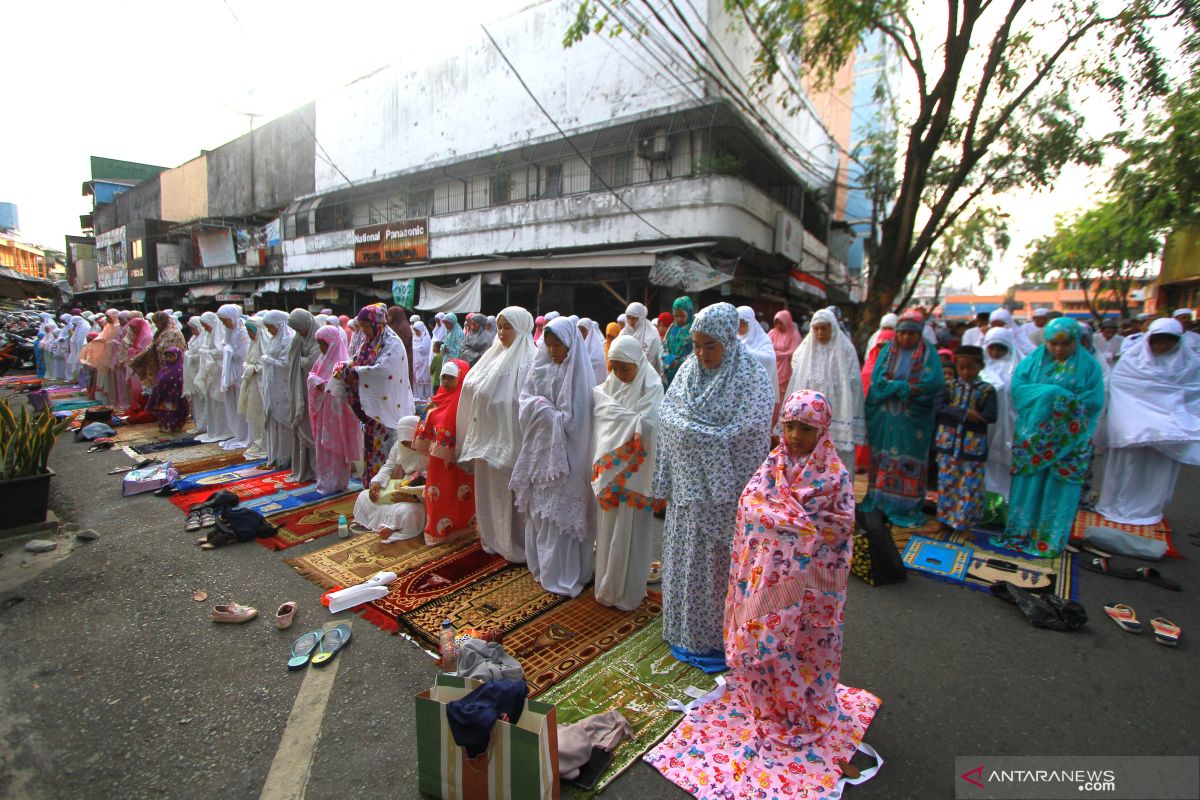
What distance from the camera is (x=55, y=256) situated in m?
50.0

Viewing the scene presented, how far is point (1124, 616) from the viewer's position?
3.35 meters

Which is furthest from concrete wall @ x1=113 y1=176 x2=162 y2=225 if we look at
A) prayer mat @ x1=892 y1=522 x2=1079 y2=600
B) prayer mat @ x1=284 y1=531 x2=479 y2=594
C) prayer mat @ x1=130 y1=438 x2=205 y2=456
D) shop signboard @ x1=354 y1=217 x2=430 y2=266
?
prayer mat @ x1=892 y1=522 x2=1079 y2=600

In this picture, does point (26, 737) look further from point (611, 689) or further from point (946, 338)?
point (946, 338)

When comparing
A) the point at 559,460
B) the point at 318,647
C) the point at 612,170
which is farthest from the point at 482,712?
the point at 612,170

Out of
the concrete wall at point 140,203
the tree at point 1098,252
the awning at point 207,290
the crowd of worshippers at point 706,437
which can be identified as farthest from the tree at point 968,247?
the concrete wall at point 140,203

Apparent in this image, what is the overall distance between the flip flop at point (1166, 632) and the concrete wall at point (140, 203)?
136 feet

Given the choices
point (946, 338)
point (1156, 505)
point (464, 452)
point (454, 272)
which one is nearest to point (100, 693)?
point (464, 452)

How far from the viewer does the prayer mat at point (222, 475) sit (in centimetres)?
580

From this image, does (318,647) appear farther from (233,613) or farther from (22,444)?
(22,444)

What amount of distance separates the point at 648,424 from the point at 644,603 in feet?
3.88

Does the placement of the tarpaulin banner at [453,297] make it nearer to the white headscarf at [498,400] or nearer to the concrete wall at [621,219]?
the concrete wall at [621,219]

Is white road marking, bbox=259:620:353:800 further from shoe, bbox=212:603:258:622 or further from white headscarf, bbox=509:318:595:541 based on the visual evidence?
white headscarf, bbox=509:318:595:541

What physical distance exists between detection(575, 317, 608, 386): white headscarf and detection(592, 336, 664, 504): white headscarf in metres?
2.55

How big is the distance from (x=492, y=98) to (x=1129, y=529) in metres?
15.0
